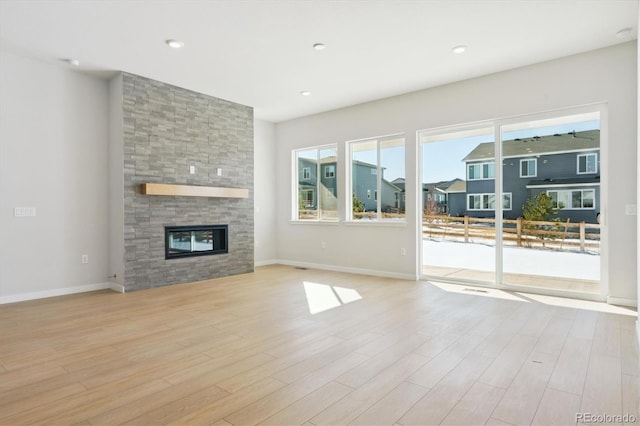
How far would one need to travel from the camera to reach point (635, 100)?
407 centimetres

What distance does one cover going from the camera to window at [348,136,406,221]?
241 inches

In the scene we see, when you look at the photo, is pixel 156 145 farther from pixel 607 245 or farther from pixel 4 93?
pixel 607 245

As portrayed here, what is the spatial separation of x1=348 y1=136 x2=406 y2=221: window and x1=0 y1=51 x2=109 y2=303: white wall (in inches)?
158

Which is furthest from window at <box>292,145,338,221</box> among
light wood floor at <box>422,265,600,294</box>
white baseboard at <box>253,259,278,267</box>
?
light wood floor at <box>422,265,600,294</box>

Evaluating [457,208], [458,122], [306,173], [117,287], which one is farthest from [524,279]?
[117,287]

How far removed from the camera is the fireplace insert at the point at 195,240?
5.54 meters

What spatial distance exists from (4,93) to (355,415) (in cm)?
536

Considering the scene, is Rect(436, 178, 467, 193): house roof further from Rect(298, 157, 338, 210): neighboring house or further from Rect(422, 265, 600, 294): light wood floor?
Rect(298, 157, 338, 210): neighboring house

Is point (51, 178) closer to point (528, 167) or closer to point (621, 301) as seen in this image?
point (528, 167)

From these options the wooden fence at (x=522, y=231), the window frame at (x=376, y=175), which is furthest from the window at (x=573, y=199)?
the window frame at (x=376, y=175)

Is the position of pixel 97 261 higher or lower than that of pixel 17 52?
lower

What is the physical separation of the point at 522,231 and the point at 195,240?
482 centimetres

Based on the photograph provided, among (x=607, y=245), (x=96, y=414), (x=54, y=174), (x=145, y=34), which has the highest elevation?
(x=145, y=34)

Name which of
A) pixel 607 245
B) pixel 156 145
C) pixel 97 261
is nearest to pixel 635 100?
pixel 607 245
